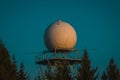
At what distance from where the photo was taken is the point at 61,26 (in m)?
79.2

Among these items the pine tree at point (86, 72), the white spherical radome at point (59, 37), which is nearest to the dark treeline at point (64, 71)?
the pine tree at point (86, 72)

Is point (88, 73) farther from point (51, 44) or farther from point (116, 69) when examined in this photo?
point (51, 44)

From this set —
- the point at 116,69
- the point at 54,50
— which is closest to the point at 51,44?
the point at 54,50

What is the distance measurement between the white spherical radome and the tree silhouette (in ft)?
84.1

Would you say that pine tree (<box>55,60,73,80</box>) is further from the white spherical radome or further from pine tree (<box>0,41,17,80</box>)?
the white spherical radome

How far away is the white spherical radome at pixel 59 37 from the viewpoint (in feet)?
254

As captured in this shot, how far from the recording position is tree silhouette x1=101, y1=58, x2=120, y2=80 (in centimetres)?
5181

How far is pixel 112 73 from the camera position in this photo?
52.1m

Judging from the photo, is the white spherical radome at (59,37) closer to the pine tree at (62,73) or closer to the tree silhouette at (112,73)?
the tree silhouette at (112,73)

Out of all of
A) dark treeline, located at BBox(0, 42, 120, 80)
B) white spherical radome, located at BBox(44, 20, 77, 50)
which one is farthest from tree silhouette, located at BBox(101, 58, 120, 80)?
white spherical radome, located at BBox(44, 20, 77, 50)

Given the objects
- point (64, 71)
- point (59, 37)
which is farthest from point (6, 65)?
point (59, 37)

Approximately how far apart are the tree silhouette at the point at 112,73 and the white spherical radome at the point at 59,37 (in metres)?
25.6

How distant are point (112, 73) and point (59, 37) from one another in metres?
26.6

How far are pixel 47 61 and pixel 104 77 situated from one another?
29.1 metres
